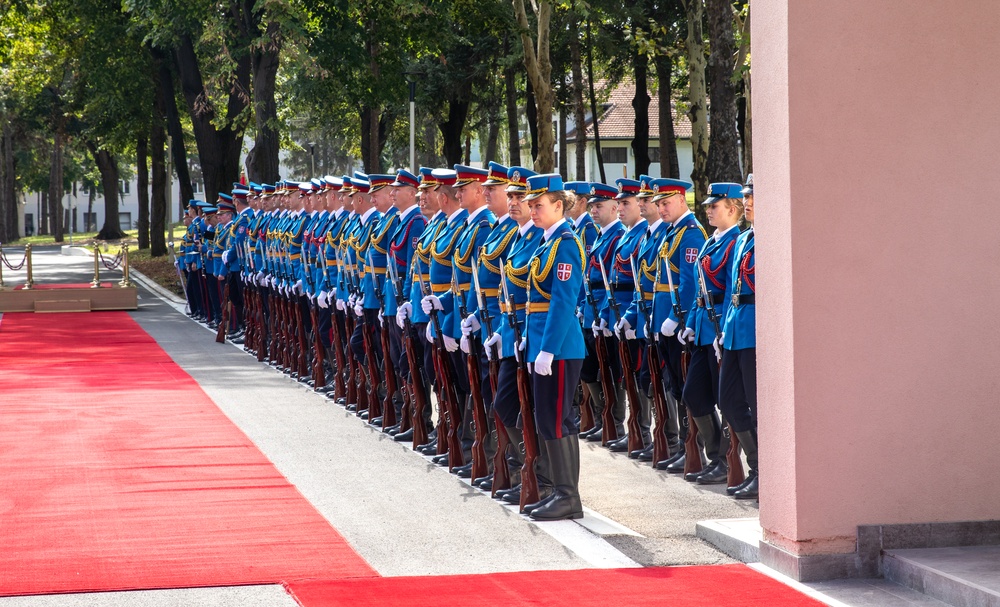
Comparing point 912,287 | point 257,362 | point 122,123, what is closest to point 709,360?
point 912,287

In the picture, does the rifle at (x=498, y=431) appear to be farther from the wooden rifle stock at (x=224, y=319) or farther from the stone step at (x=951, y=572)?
the wooden rifle stock at (x=224, y=319)

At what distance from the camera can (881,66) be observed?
6320mm

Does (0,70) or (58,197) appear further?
(58,197)

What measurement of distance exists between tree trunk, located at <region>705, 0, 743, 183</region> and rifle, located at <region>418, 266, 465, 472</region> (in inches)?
322

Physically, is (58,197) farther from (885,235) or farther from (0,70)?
(885,235)

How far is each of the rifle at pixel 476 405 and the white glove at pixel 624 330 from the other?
4.53ft

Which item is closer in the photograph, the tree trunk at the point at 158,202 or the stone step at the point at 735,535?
the stone step at the point at 735,535

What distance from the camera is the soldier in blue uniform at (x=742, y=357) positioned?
8.25m

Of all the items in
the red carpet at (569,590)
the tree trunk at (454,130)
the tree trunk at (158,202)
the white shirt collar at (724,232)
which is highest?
the tree trunk at (454,130)

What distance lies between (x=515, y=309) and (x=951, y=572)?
3101 mm

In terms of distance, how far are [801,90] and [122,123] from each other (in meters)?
33.0

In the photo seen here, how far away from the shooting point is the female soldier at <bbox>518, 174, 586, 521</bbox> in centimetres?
765

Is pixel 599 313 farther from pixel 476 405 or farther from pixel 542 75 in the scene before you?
pixel 542 75

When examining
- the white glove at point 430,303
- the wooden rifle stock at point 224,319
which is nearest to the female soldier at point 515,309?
the white glove at point 430,303
